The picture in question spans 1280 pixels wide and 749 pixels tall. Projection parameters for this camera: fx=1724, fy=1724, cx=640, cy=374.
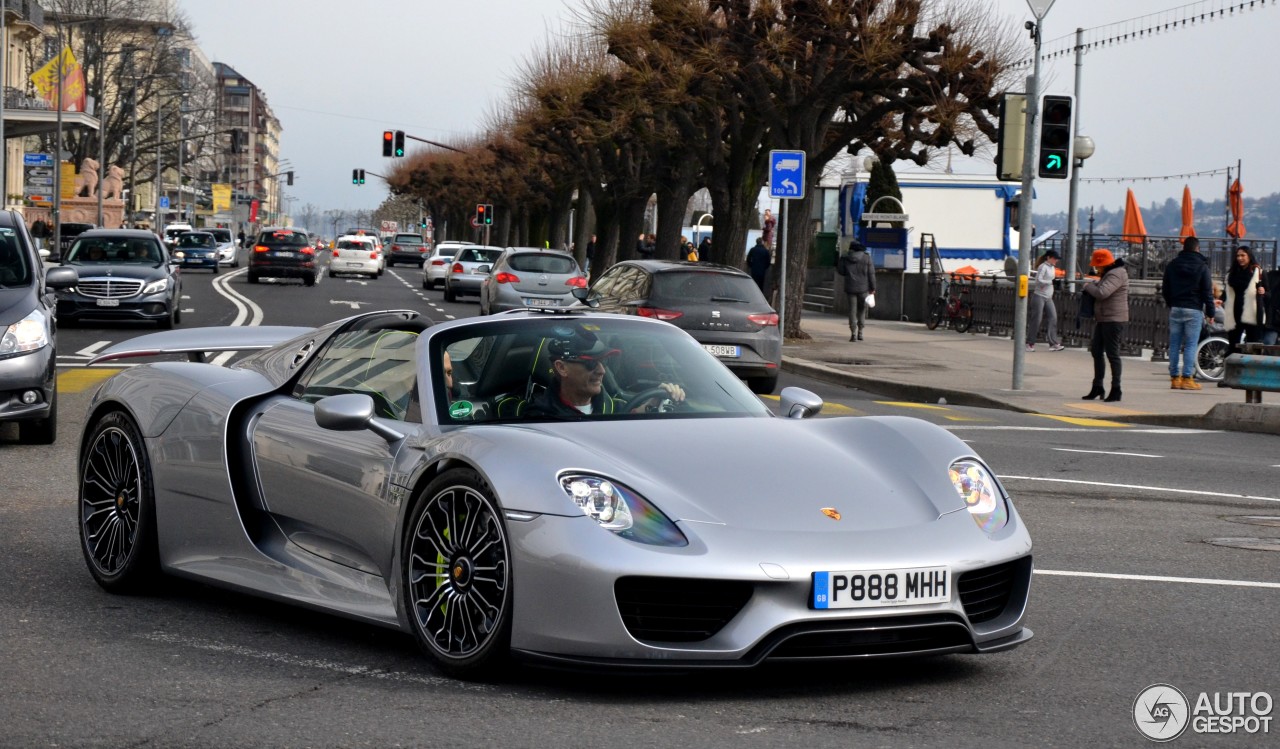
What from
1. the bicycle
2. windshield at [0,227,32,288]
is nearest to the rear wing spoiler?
windshield at [0,227,32,288]

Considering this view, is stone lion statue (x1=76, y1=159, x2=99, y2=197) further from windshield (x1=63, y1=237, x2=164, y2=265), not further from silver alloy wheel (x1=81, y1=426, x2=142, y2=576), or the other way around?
silver alloy wheel (x1=81, y1=426, x2=142, y2=576)

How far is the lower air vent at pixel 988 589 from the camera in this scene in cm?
530

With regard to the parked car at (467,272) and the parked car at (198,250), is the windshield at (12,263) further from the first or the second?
the parked car at (198,250)

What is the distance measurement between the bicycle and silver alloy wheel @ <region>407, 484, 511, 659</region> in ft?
101

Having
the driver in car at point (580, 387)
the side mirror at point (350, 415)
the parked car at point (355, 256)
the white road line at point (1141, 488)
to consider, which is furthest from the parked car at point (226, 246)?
the side mirror at point (350, 415)

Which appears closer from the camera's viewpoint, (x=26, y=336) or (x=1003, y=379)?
(x=26, y=336)

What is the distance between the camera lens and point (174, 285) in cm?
2692

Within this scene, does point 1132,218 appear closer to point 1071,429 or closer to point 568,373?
point 1071,429

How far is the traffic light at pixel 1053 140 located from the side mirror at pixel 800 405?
14473mm

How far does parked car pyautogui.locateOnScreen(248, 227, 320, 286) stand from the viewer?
49.7 meters

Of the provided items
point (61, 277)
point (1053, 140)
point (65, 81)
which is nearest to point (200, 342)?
point (61, 277)

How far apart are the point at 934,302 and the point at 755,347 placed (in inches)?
693

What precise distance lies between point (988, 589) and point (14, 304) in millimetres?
8375

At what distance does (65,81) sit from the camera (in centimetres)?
6794
